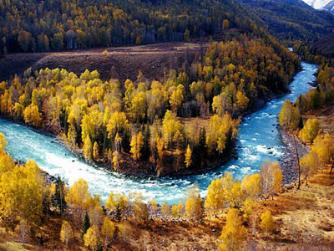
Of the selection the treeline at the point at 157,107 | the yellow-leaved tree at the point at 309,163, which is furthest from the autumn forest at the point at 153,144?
the treeline at the point at 157,107

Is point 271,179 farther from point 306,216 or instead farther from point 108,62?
point 108,62

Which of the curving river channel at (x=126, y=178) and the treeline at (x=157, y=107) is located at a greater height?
the treeline at (x=157, y=107)

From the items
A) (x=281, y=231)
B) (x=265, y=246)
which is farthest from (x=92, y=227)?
(x=281, y=231)

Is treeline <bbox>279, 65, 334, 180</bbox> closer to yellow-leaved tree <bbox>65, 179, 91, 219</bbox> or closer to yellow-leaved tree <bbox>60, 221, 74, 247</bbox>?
yellow-leaved tree <bbox>65, 179, 91, 219</bbox>

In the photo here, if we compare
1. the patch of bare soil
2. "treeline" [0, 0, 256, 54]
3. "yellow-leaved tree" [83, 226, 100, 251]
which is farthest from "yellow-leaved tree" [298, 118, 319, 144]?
"treeline" [0, 0, 256, 54]

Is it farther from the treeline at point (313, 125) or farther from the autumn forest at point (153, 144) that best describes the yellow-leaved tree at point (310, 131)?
the autumn forest at point (153, 144)

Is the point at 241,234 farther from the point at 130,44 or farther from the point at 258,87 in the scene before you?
the point at 130,44
